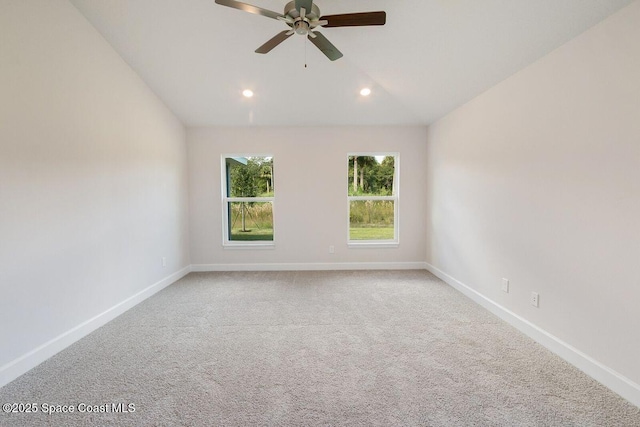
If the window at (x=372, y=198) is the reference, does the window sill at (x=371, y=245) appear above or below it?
below

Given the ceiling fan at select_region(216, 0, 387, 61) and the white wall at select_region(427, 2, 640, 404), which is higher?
the ceiling fan at select_region(216, 0, 387, 61)

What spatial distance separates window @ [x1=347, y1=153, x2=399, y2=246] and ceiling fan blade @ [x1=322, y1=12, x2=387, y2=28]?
2.58 meters

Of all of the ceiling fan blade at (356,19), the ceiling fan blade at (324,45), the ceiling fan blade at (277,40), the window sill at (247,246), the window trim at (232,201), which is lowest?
the window sill at (247,246)

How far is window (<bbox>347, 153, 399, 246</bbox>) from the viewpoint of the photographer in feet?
15.0

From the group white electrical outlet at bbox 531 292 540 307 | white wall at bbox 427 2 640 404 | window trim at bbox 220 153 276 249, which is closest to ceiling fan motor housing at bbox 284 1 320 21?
white wall at bbox 427 2 640 404

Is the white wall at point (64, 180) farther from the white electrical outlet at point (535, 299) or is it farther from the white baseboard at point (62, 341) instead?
the white electrical outlet at point (535, 299)

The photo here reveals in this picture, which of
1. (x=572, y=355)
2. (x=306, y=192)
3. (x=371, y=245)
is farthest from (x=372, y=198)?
(x=572, y=355)

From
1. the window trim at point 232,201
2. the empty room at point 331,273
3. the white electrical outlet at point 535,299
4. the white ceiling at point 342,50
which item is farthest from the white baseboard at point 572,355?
the window trim at point 232,201

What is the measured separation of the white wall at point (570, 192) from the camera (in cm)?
166

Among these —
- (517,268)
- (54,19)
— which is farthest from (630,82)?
(54,19)

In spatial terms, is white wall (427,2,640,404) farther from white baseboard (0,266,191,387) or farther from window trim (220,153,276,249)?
white baseboard (0,266,191,387)

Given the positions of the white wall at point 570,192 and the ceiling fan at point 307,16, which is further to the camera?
the ceiling fan at point 307,16

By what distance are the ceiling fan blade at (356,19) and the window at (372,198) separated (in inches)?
102

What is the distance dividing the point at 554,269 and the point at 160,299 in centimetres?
395
